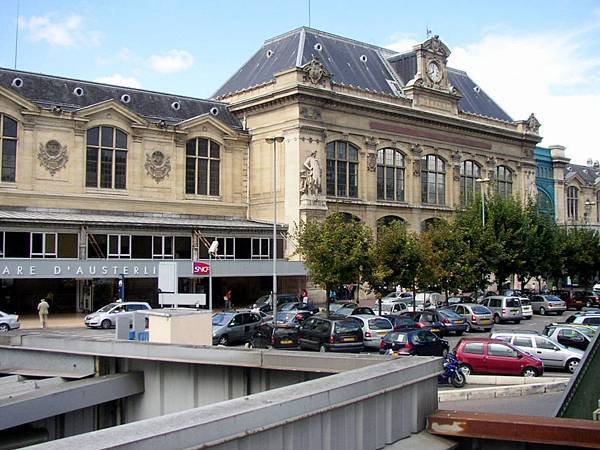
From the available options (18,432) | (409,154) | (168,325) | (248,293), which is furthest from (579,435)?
(409,154)

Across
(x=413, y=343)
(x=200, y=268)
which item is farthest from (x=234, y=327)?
(x=413, y=343)

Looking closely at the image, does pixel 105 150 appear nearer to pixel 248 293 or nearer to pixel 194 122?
pixel 194 122

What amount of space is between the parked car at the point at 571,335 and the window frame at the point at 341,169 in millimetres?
30920

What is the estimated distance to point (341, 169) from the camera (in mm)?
58938

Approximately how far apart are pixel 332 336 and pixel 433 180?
41717 mm

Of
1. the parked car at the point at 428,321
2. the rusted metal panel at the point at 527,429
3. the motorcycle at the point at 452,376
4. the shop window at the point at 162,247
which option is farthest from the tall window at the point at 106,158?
the rusted metal panel at the point at 527,429

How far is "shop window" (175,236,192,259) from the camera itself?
5000 centimetres

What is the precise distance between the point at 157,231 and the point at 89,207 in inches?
219

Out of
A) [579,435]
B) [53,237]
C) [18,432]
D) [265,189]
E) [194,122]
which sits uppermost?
[194,122]

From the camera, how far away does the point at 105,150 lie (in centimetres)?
5144

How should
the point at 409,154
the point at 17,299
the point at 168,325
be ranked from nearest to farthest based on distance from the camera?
the point at 168,325
the point at 17,299
the point at 409,154

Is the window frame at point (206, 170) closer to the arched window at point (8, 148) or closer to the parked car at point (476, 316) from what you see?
the arched window at point (8, 148)

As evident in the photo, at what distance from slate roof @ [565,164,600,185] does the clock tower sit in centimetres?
3267

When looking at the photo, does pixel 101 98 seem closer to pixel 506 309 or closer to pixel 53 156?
pixel 53 156
